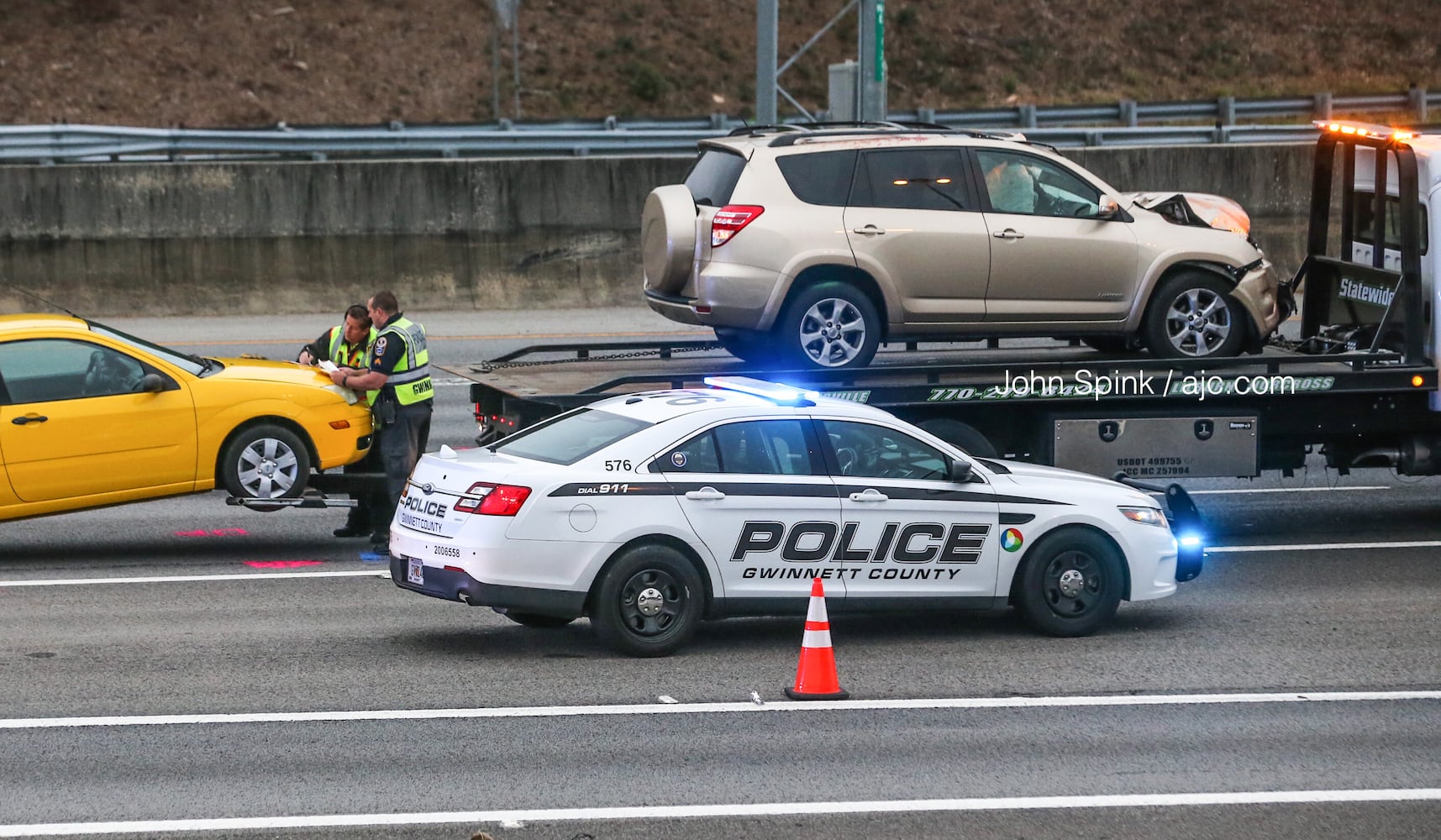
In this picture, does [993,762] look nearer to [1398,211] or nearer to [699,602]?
[699,602]

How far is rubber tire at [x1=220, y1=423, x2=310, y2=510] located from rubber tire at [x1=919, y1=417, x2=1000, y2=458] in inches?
173

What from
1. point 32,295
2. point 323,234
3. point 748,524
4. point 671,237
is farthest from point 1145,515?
point 32,295

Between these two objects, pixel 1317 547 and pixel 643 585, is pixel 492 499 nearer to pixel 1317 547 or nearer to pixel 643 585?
pixel 643 585

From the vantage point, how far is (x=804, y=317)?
11922 mm

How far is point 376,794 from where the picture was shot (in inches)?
287

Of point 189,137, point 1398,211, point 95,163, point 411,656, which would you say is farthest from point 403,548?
point 189,137

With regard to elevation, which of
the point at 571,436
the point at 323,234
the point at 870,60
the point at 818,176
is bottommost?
the point at 571,436

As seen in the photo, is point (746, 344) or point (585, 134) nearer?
point (746, 344)

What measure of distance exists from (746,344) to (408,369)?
2384 millimetres

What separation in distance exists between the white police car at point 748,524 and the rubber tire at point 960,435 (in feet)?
4.26

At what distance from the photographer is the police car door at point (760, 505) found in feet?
31.4

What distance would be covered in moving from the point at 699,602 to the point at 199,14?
3678 centimetres

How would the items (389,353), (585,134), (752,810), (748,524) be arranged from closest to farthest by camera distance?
(752,810), (748,524), (389,353), (585,134)

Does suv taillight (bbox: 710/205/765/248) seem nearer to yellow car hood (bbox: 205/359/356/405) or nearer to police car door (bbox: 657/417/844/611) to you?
police car door (bbox: 657/417/844/611)
